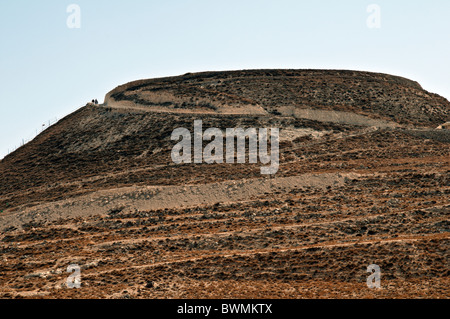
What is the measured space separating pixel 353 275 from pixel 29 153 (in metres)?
47.4

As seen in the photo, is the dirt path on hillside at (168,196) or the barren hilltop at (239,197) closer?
the barren hilltop at (239,197)

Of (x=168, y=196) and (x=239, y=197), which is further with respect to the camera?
(x=168, y=196)

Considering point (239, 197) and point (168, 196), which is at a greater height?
point (168, 196)

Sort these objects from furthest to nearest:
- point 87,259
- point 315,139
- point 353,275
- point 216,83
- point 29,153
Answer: point 216,83 → point 29,153 → point 315,139 → point 87,259 → point 353,275

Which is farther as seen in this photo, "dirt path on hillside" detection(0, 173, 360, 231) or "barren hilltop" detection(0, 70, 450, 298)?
"dirt path on hillside" detection(0, 173, 360, 231)

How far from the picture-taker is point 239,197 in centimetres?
4700

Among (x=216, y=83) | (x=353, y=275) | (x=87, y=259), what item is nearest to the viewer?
(x=353, y=275)

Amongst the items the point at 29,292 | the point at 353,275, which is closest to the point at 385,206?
the point at 353,275

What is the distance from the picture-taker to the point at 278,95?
237 ft

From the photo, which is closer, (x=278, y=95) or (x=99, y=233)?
(x=99, y=233)

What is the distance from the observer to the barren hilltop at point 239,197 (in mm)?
34406

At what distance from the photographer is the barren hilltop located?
34.4 m
